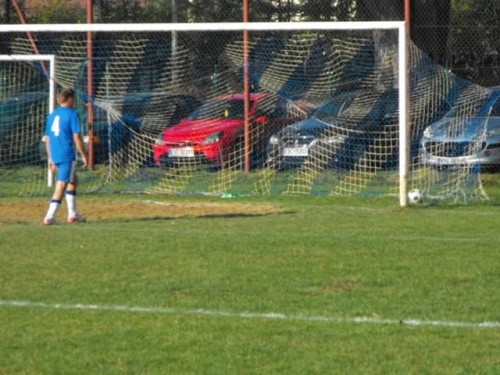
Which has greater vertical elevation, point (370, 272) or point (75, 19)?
point (75, 19)

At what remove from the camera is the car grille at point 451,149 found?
17.7 metres

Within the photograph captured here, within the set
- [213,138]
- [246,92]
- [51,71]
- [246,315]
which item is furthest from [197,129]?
[246,315]

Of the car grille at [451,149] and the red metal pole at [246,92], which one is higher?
the red metal pole at [246,92]

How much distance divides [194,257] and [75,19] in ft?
74.2

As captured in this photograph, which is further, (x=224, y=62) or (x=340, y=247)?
(x=224, y=62)

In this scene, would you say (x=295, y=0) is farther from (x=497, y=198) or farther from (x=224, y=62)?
(x=497, y=198)

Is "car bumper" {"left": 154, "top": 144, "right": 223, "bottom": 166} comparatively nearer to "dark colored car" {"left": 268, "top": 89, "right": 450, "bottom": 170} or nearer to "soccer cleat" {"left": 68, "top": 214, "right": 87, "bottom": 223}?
"dark colored car" {"left": 268, "top": 89, "right": 450, "bottom": 170}

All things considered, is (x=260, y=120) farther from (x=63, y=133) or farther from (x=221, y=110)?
(x=63, y=133)

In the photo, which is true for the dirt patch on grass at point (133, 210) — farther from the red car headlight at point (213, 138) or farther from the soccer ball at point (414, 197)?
the red car headlight at point (213, 138)

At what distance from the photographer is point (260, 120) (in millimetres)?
19297

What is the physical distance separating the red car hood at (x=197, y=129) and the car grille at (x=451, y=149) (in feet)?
10.7

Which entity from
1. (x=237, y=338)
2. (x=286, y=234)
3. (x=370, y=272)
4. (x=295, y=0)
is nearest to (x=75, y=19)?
(x=295, y=0)

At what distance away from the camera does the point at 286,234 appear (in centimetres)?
1274

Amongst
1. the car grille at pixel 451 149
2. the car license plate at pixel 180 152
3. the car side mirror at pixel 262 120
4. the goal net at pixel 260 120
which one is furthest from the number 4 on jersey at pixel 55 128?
the car grille at pixel 451 149
